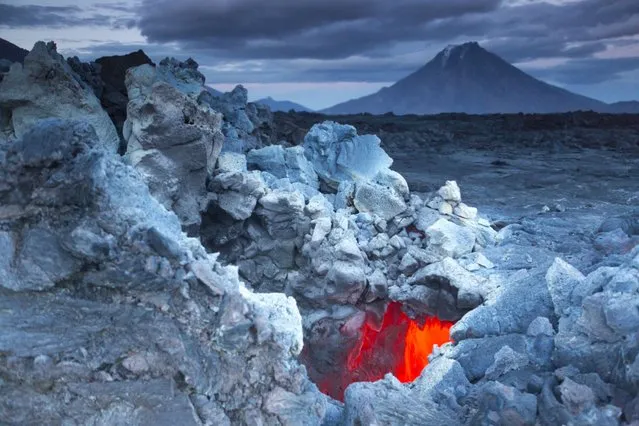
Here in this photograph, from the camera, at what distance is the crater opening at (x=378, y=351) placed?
8500 millimetres

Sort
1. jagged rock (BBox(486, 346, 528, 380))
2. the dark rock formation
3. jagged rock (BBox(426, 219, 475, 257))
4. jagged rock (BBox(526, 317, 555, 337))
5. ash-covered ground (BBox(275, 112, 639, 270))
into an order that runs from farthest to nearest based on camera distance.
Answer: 1. the dark rock formation
2. ash-covered ground (BBox(275, 112, 639, 270))
3. jagged rock (BBox(426, 219, 475, 257))
4. jagged rock (BBox(526, 317, 555, 337))
5. jagged rock (BBox(486, 346, 528, 380))

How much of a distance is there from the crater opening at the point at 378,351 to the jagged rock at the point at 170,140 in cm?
301

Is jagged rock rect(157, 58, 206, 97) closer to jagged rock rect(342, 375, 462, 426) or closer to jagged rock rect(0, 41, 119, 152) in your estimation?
jagged rock rect(0, 41, 119, 152)

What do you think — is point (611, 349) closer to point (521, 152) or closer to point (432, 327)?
point (432, 327)

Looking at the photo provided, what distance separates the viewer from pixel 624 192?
12.8 meters

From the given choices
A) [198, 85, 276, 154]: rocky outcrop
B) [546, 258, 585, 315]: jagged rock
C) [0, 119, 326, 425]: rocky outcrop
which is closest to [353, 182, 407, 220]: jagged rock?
[198, 85, 276, 154]: rocky outcrop

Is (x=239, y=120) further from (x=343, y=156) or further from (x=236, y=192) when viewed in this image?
(x=236, y=192)

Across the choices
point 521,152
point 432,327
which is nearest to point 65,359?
point 432,327

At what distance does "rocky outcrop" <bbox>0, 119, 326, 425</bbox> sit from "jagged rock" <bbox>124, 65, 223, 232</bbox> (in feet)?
10.1

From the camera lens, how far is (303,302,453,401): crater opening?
850 centimetres

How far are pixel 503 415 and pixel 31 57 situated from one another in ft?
22.0

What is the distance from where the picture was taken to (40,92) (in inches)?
287

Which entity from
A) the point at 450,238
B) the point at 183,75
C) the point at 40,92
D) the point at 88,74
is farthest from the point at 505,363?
the point at 88,74

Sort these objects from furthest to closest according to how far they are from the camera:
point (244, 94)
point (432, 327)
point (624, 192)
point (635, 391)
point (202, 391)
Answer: point (624, 192), point (244, 94), point (432, 327), point (202, 391), point (635, 391)
